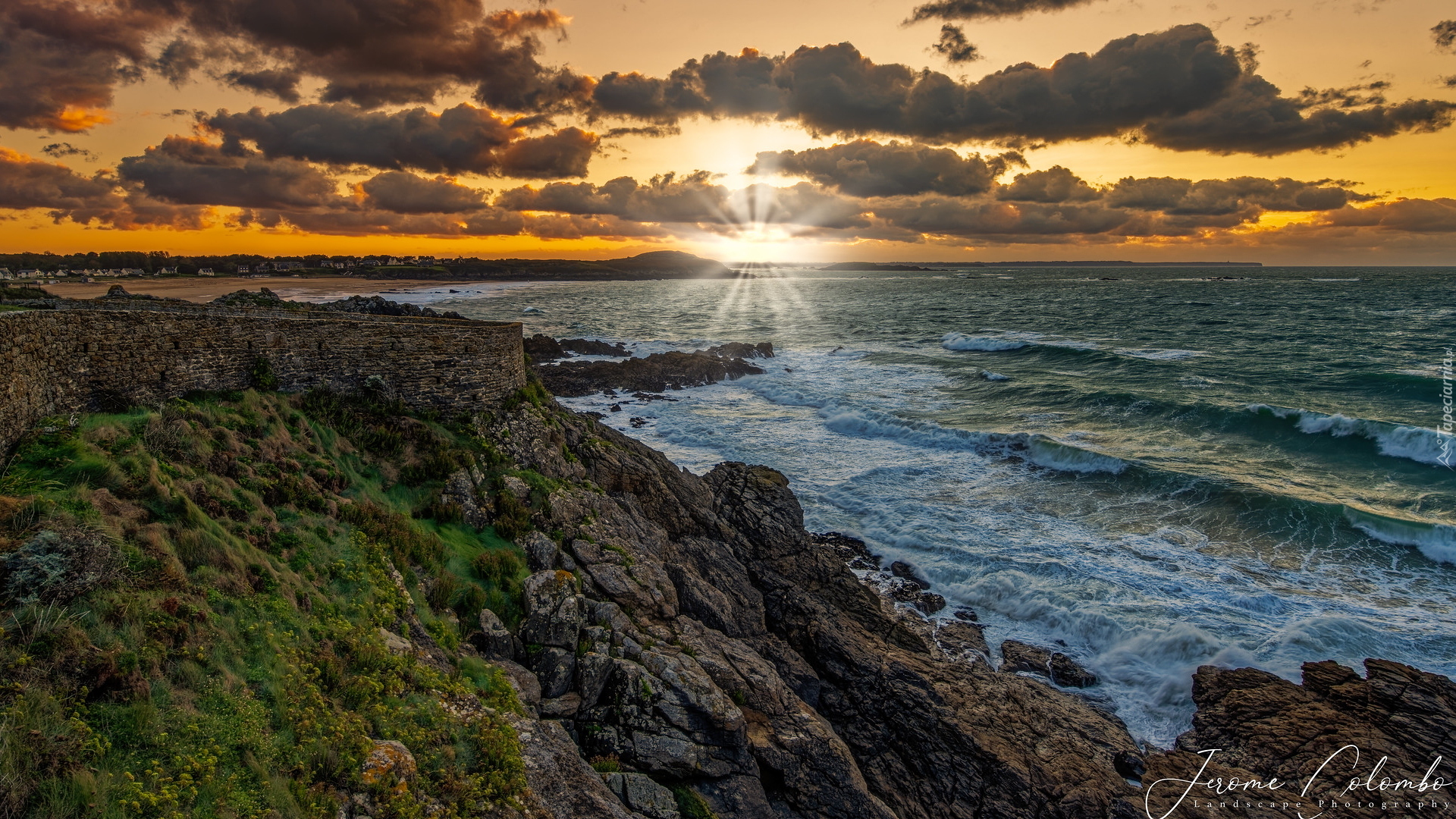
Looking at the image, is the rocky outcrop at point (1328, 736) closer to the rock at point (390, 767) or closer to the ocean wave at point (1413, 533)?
the ocean wave at point (1413, 533)

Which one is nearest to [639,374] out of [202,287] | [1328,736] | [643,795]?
[643,795]

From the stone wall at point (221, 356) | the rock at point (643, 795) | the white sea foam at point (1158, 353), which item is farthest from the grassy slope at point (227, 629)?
the white sea foam at point (1158, 353)

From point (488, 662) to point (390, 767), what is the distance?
2758 mm

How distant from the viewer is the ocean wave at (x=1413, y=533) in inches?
796

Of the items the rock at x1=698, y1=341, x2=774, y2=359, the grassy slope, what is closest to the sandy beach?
the grassy slope

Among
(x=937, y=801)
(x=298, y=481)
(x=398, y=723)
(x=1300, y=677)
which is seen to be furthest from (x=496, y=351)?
(x=1300, y=677)

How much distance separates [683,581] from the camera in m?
13.6

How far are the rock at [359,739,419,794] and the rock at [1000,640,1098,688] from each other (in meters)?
13.6

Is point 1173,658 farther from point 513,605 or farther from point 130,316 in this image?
point 130,316

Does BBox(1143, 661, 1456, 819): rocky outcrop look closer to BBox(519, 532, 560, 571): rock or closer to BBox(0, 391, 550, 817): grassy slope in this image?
BBox(519, 532, 560, 571): rock

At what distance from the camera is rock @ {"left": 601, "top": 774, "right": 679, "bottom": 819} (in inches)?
330

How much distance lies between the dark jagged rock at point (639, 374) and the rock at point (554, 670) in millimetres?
34187

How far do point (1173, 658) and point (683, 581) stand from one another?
40.5ft
